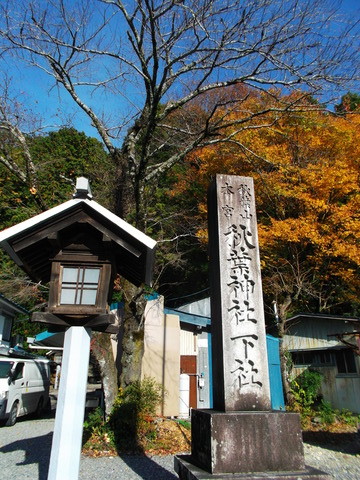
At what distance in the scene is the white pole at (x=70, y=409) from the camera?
3.78m

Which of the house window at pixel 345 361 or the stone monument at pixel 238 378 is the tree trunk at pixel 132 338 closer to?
the stone monument at pixel 238 378

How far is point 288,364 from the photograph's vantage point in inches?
597

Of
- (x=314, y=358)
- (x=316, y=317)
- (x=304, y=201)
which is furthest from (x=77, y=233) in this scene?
(x=314, y=358)

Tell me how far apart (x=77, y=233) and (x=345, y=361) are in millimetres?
14982

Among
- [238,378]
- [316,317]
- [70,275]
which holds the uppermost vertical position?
[316,317]

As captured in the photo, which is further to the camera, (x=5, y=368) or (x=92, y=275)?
(x=5, y=368)

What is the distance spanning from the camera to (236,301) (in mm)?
4371

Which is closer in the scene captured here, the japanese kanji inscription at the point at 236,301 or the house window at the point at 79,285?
the japanese kanji inscription at the point at 236,301

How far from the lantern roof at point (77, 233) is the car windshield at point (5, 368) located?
892cm

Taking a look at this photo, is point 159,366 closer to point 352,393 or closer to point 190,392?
point 190,392

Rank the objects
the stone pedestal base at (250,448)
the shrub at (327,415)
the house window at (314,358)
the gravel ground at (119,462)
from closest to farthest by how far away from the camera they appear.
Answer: the stone pedestal base at (250,448)
the gravel ground at (119,462)
the shrub at (327,415)
the house window at (314,358)

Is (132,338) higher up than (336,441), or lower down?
higher up

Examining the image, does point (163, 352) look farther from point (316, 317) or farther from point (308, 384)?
point (316, 317)

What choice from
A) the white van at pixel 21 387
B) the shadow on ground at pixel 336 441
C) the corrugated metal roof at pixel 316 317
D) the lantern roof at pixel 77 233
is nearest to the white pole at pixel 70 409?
the lantern roof at pixel 77 233
